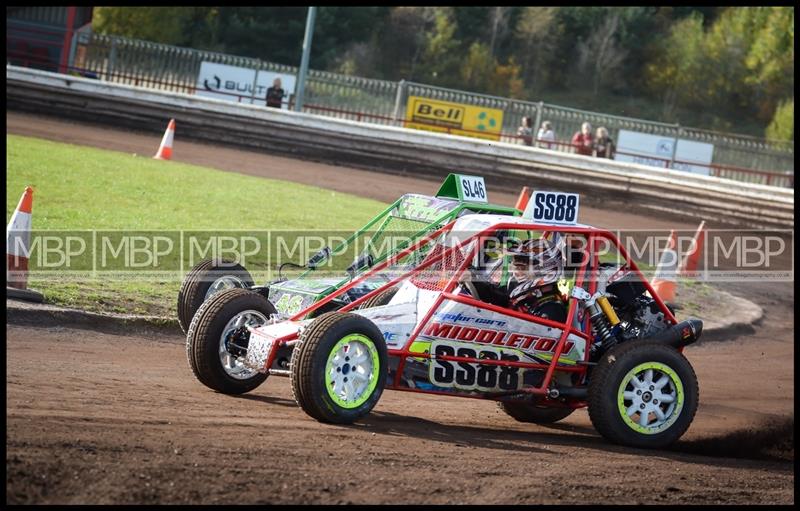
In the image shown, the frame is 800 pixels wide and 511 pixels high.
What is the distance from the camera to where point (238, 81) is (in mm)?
30406

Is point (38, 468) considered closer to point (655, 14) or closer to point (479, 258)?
point (479, 258)

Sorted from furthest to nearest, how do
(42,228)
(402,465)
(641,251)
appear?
(641,251) < (42,228) < (402,465)

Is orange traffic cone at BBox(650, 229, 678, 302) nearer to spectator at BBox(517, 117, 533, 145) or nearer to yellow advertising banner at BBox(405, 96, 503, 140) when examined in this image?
spectator at BBox(517, 117, 533, 145)

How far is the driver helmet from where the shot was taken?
7.48 meters

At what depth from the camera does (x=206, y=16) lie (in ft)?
175

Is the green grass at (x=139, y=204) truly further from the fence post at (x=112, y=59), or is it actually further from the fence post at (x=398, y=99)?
the fence post at (x=112, y=59)

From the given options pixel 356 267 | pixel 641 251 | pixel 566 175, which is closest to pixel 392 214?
pixel 356 267

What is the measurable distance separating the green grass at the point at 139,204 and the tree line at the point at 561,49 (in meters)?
33.4

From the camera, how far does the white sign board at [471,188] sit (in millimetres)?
7895

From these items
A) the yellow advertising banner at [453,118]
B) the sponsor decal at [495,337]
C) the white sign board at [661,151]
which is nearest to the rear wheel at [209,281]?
the sponsor decal at [495,337]

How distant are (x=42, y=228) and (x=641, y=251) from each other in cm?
958

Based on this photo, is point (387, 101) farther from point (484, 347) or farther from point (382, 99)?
point (484, 347)

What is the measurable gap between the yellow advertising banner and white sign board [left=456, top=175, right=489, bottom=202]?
2089 cm

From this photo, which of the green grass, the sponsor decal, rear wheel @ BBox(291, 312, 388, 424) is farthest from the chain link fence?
rear wheel @ BBox(291, 312, 388, 424)
